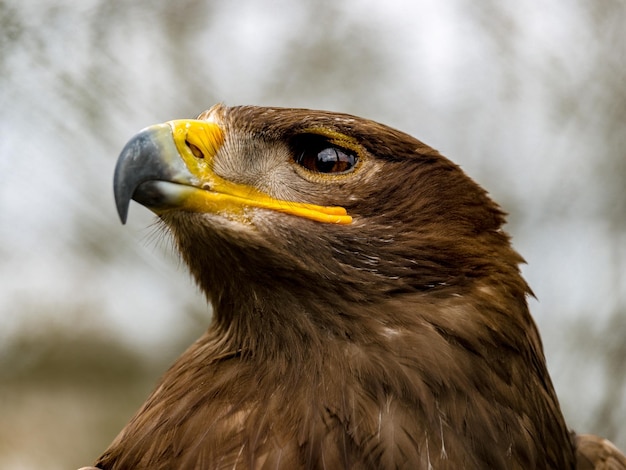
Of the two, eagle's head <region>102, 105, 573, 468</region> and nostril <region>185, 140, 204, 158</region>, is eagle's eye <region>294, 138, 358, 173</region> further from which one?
nostril <region>185, 140, 204, 158</region>

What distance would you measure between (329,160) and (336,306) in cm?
37

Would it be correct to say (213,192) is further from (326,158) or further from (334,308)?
(334,308)

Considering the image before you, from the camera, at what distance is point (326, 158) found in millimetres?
2254

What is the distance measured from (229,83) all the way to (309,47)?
76 cm

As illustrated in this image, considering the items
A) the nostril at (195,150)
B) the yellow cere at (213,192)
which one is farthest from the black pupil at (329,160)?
the nostril at (195,150)

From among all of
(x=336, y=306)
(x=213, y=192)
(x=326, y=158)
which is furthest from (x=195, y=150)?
(x=336, y=306)

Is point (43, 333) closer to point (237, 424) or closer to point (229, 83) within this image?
point (229, 83)

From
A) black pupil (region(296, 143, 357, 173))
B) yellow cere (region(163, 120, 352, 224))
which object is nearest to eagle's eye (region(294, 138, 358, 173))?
black pupil (region(296, 143, 357, 173))

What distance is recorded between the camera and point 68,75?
5.61 meters

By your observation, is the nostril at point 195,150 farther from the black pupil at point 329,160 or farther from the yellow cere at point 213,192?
the black pupil at point 329,160

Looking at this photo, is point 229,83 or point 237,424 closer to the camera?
point 237,424

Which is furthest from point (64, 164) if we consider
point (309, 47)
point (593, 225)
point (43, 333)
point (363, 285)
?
point (363, 285)

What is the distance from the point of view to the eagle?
2.03 m

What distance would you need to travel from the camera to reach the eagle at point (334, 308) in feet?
6.65
